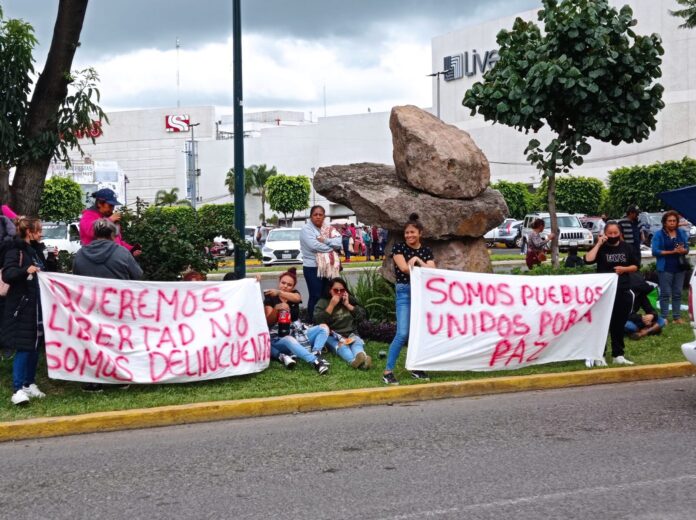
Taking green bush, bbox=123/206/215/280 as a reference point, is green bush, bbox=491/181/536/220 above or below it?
above

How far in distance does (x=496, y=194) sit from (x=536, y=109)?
1508mm

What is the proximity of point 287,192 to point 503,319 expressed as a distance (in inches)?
2638

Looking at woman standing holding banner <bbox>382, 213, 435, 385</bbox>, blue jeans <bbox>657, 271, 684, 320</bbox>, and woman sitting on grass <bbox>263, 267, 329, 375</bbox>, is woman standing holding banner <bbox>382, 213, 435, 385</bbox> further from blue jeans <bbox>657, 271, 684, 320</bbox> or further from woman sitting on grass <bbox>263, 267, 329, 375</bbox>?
blue jeans <bbox>657, 271, 684, 320</bbox>

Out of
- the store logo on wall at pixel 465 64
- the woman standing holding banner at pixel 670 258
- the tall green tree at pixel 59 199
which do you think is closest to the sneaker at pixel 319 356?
the woman standing holding banner at pixel 670 258

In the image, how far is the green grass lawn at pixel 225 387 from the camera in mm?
7922

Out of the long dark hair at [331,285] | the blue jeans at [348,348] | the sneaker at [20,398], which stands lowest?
the sneaker at [20,398]

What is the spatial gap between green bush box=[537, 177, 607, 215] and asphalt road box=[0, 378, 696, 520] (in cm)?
4859

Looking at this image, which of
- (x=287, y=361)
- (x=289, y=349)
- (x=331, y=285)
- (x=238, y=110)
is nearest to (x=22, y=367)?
(x=287, y=361)

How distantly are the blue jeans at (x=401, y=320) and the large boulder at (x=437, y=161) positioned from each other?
11.6ft

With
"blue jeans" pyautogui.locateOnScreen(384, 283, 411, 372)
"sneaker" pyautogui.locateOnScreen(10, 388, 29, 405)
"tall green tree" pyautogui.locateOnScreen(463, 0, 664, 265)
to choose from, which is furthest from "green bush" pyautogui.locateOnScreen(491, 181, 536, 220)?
"sneaker" pyautogui.locateOnScreen(10, 388, 29, 405)

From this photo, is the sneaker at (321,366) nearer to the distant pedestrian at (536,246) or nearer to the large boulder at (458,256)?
the large boulder at (458,256)

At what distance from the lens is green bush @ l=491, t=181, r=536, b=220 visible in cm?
5812

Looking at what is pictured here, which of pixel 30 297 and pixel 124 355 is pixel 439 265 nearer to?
pixel 124 355

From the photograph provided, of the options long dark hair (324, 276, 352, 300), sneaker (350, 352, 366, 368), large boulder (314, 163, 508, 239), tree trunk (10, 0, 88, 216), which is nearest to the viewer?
sneaker (350, 352, 366, 368)
